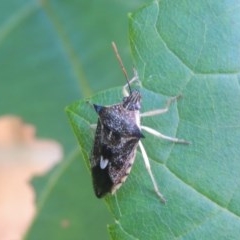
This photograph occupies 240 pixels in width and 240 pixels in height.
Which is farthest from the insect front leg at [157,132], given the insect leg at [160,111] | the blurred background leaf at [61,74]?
the blurred background leaf at [61,74]

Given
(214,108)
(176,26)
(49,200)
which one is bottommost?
(49,200)

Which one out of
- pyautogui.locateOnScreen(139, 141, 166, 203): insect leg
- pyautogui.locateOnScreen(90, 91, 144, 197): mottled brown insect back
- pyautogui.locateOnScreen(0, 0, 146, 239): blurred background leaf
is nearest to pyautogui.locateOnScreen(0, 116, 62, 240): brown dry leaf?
pyautogui.locateOnScreen(0, 0, 146, 239): blurred background leaf

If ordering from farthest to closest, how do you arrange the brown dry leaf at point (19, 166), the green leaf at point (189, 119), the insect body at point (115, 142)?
the brown dry leaf at point (19, 166) < the insect body at point (115, 142) < the green leaf at point (189, 119)

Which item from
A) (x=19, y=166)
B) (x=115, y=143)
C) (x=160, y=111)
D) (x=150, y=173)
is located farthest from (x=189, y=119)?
(x=19, y=166)

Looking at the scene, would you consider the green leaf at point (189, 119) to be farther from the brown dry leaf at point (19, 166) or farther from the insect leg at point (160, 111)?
the brown dry leaf at point (19, 166)

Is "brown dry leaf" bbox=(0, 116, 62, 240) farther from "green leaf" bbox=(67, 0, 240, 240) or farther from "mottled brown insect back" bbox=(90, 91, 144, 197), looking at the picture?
"green leaf" bbox=(67, 0, 240, 240)

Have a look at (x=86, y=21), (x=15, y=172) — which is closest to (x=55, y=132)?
(x=15, y=172)

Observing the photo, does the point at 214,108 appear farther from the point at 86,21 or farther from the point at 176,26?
the point at 86,21
